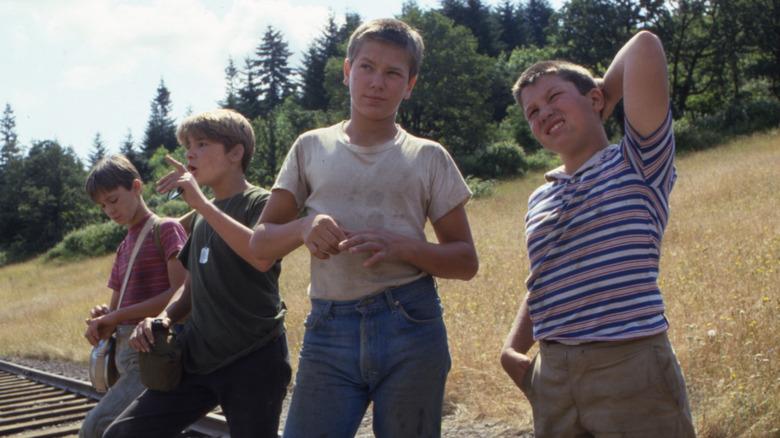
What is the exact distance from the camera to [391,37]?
230 cm

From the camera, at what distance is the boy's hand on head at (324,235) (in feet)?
6.57

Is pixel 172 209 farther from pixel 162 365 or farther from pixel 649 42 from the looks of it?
pixel 649 42

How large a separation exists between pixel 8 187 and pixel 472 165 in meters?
50.3

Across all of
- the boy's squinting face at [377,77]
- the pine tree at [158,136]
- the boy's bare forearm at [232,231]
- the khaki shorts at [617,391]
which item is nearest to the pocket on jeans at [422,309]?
the khaki shorts at [617,391]

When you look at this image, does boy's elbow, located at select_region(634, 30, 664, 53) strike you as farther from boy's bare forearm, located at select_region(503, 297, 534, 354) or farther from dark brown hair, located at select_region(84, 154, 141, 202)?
dark brown hair, located at select_region(84, 154, 141, 202)

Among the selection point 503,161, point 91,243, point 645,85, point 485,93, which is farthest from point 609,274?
point 485,93

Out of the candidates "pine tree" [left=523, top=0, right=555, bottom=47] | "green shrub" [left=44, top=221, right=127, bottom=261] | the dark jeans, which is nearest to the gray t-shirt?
the dark jeans

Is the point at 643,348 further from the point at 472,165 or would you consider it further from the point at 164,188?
the point at 472,165

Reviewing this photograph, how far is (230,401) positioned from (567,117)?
1.76m

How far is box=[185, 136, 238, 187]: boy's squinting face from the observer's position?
3.12 metres

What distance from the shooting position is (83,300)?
67.4 feet

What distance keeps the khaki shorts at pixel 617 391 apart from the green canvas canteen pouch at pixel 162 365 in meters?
1.56

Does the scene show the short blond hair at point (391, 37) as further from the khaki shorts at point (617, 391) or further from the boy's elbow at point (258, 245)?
the khaki shorts at point (617, 391)

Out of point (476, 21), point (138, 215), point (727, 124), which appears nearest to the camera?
point (138, 215)
